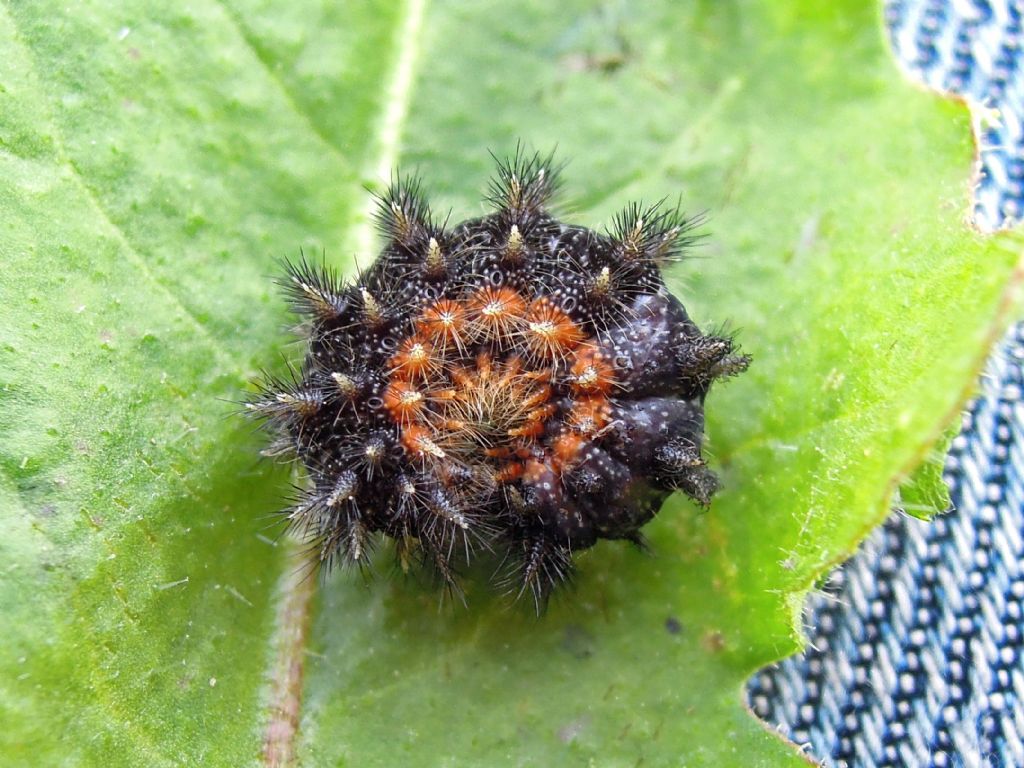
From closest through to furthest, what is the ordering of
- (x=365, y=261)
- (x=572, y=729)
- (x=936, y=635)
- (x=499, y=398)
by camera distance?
(x=499, y=398) → (x=572, y=729) → (x=365, y=261) → (x=936, y=635)

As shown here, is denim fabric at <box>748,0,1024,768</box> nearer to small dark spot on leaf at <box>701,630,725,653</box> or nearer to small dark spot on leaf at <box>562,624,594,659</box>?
small dark spot on leaf at <box>701,630,725,653</box>

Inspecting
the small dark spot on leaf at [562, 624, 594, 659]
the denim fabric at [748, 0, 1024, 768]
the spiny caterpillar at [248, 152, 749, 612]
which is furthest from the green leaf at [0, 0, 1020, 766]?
the denim fabric at [748, 0, 1024, 768]

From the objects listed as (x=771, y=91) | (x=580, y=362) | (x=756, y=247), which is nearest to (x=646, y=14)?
(x=771, y=91)

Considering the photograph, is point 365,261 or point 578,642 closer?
point 578,642

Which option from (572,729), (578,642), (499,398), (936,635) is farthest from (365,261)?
(936,635)

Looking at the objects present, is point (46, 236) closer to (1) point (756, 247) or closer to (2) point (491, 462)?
(2) point (491, 462)

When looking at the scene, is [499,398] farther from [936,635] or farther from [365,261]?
[936,635]

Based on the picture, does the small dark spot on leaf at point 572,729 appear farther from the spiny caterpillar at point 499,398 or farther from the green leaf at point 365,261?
the spiny caterpillar at point 499,398
